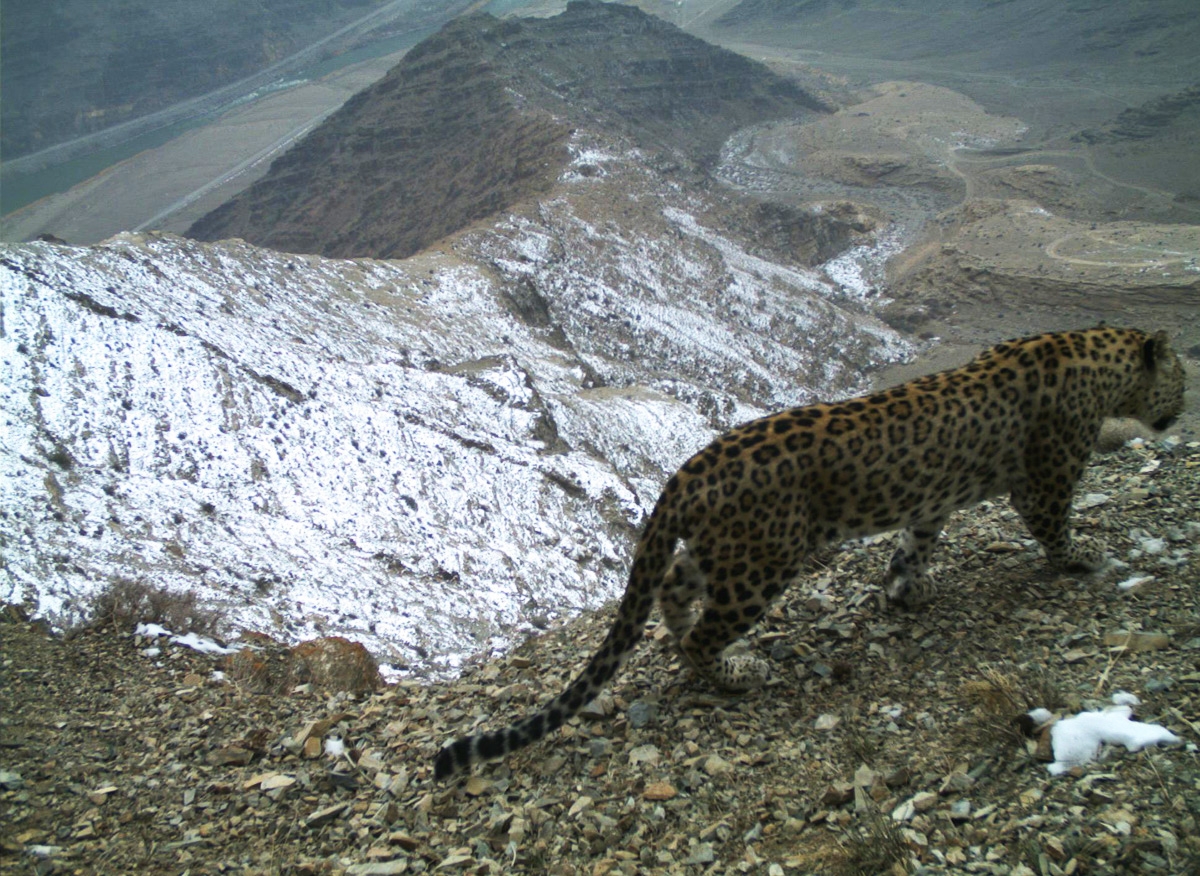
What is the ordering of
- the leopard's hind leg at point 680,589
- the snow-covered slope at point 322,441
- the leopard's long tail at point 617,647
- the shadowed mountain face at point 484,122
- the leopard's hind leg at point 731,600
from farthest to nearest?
the shadowed mountain face at point 484,122
the snow-covered slope at point 322,441
the leopard's hind leg at point 680,589
the leopard's hind leg at point 731,600
the leopard's long tail at point 617,647

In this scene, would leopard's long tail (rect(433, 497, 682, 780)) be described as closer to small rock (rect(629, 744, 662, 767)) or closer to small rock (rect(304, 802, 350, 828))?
small rock (rect(629, 744, 662, 767))

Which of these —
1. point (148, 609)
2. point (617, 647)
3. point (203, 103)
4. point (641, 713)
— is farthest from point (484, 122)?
point (617, 647)

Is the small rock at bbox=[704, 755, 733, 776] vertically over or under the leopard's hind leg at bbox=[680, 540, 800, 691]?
under

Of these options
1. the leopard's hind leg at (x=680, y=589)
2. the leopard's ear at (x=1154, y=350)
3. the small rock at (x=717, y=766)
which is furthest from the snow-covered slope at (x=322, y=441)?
the leopard's ear at (x=1154, y=350)

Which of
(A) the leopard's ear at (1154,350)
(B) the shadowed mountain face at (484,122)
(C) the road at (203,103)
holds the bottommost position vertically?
(A) the leopard's ear at (1154,350)

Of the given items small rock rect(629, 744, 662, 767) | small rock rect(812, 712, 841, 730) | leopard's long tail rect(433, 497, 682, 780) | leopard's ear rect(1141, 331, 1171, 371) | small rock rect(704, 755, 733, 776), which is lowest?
small rock rect(812, 712, 841, 730)

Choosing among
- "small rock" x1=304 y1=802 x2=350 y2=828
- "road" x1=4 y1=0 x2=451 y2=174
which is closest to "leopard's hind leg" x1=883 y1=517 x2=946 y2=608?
"small rock" x1=304 y1=802 x2=350 y2=828

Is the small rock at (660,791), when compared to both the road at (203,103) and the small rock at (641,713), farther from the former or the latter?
the road at (203,103)
